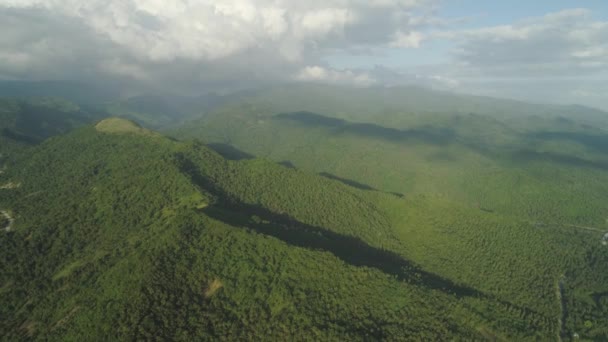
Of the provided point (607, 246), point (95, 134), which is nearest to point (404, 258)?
point (607, 246)

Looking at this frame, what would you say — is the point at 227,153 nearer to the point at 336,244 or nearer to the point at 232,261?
the point at 336,244

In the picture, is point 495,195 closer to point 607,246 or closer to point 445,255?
point 607,246

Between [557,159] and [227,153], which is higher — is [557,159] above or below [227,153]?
below

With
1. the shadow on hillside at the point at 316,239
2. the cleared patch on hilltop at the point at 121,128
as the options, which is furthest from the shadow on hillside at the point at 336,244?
the cleared patch on hilltop at the point at 121,128

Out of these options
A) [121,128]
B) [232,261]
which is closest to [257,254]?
[232,261]

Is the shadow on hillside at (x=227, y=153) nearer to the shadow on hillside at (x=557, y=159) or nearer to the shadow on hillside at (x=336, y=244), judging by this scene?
the shadow on hillside at (x=336, y=244)

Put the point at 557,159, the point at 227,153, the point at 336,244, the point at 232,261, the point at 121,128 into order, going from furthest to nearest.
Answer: the point at 557,159 → the point at 227,153 → the point at 121,128 → the point at 336,244 → the point at 232,261
